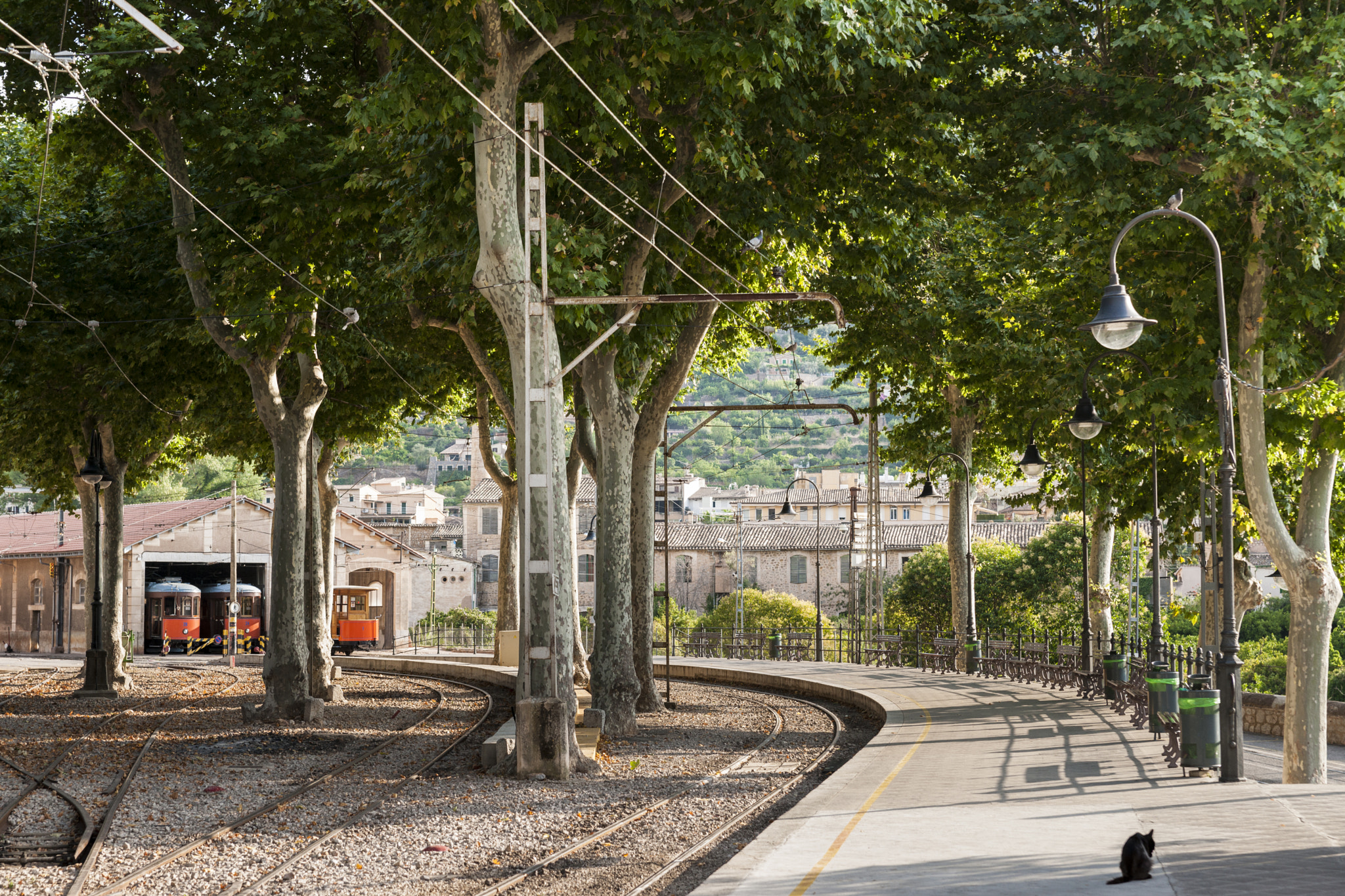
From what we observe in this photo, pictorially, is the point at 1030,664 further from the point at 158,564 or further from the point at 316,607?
the point at 158,564

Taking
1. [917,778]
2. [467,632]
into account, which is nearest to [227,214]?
[917,778]

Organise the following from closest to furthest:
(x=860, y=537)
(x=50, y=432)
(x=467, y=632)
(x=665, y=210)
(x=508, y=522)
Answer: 1. (x=665, y=210)
2. (x=50, y=432)
3. (x=508, y=522)
4. (x=467, y=632)
5. (x=860, y=537)

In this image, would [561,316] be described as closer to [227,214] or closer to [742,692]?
[227,214]

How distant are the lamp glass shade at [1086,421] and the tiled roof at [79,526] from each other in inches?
1464

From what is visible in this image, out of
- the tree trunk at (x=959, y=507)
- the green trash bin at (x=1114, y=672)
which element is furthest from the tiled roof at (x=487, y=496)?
the green trash bin at (x=1114, y=672)

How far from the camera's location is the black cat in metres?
7.65

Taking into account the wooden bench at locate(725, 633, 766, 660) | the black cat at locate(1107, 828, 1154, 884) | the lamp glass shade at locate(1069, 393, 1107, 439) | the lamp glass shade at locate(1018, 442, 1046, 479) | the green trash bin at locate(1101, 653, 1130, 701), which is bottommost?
the wooden bench at locate(725, 633, 766, 660)

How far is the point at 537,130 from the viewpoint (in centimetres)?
1425

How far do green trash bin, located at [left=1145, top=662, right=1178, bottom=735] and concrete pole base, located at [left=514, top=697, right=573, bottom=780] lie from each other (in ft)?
22.3

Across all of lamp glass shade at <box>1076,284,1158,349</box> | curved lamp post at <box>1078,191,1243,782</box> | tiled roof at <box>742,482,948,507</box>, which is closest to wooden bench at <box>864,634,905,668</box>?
curved lamp post at <box>1078,191,1243,782</box>

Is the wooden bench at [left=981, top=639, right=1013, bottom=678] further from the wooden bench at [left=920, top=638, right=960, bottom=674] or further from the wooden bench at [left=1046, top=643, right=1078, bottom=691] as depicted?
the wooden bench at [left=1046, top=643, right=1078, bottom=691]

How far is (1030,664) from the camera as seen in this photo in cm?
2716

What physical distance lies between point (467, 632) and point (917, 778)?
145 feet

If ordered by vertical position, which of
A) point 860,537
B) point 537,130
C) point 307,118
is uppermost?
point 307,118
